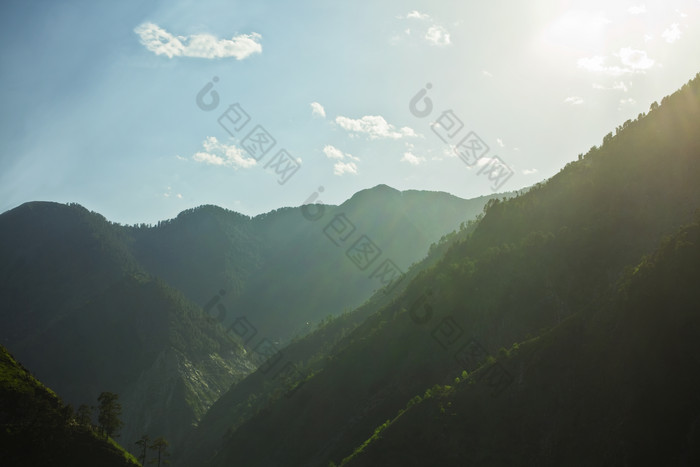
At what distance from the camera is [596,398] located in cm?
6134

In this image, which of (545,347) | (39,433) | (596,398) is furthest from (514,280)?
(39,433)

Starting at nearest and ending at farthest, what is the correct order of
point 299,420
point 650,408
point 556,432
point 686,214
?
point 650,408 < point 556,432 < point 686,214 < point 299,420

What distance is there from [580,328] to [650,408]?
58.3ft

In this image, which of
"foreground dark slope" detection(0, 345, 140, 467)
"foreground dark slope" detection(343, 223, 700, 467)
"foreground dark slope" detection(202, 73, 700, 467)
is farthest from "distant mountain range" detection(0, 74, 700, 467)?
"foreground dark slope" detection(0, 345, 140, 467)

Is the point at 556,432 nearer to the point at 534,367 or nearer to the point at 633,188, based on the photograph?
the point at 534,367

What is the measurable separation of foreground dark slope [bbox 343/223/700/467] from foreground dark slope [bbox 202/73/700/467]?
643 inches

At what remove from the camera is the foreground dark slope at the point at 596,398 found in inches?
2109

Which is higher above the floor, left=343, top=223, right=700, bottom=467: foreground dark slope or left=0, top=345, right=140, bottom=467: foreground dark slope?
left=0, top=345, right=140, bottom=467: foreground dark slope

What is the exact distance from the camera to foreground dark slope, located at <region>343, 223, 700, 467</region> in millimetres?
53562

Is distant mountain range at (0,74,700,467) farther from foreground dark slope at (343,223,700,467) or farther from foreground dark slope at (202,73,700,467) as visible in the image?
foreground dark slope at (202,73,700,467)

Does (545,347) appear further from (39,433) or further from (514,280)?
(39,433)

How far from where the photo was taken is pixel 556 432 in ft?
205

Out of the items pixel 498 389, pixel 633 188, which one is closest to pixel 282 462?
pixel 498 389

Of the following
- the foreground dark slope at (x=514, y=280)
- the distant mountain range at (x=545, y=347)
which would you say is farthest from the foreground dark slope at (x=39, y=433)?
the foreground dark slope at (x=514, y=280)
